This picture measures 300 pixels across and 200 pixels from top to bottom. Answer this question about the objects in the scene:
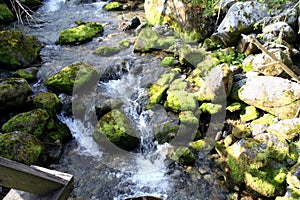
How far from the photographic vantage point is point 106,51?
33.2 ft

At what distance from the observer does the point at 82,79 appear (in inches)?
Result: 322

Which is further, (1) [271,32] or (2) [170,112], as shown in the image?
(1) [271,32]

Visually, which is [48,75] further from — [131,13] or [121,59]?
[131,13]

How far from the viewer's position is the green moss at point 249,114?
6.82 metres

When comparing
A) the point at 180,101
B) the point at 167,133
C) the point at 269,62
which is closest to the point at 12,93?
the point at 167,133

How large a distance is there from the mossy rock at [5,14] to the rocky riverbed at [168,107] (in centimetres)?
367

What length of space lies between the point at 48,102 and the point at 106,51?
146 inches

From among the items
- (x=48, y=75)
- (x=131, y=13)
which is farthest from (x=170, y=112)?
(x=131, y=13)

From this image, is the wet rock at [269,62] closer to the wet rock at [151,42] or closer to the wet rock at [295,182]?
the wet rock at [151,42]

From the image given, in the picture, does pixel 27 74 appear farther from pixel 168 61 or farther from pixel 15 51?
pixel 168 61

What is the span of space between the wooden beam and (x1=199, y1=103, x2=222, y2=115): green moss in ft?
17.8

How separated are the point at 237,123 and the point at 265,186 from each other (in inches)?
83.6

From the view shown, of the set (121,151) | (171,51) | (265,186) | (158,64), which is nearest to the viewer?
(265,186)

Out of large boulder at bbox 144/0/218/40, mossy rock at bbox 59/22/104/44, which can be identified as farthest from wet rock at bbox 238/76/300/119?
mossy rock at bbox 59/22/104/44
